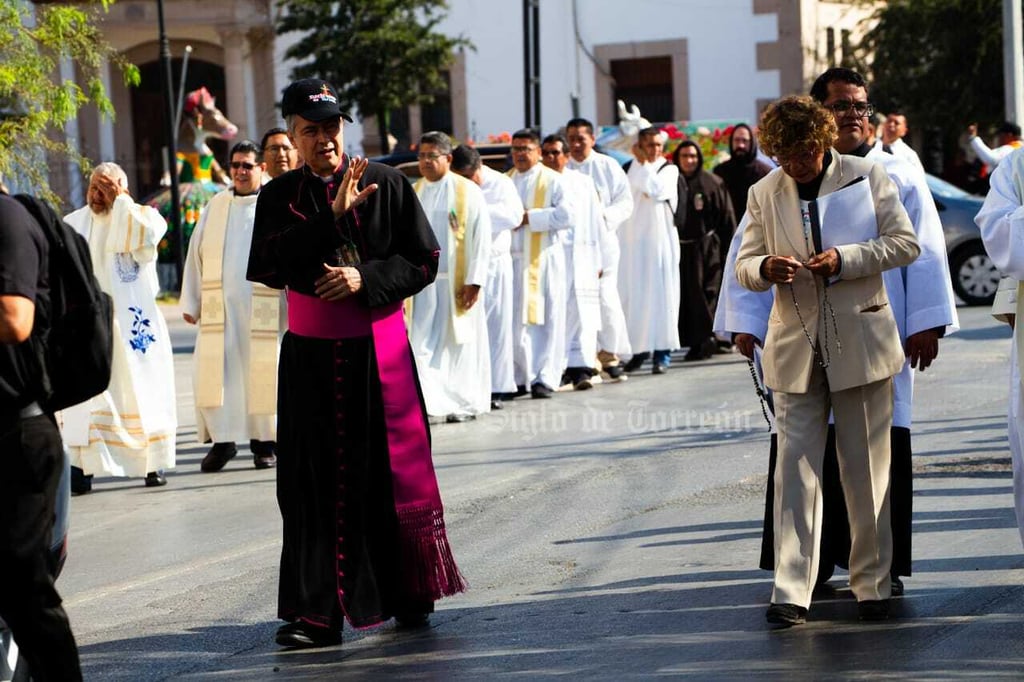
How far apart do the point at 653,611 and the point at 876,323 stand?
52.2 inches

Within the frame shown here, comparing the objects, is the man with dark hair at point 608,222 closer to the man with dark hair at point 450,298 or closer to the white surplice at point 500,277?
the white surplice at point 500,277

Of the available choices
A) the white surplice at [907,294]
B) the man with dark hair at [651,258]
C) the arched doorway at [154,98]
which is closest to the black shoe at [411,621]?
the white surplice at [907,294]

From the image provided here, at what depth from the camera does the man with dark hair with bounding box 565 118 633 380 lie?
15750 mm

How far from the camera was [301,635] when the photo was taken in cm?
661

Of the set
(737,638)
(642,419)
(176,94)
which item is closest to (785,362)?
(737,638)

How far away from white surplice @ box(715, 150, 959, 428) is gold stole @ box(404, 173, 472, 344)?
21.2 ft

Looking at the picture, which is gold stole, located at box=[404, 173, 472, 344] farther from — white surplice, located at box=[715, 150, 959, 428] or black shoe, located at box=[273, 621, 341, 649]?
black shoe, located at box=[273, 621, 341, 649]

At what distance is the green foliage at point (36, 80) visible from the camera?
14.1 m

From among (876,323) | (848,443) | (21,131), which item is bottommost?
(848,443)

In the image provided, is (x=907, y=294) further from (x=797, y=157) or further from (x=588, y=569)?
(x=588, y=569)

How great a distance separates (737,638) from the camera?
21.1ft

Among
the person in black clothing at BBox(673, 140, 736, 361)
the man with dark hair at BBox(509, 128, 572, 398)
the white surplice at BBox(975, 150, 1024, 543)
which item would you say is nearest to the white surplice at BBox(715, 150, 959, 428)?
the white surplice at BBox(975, 150, 1024, 543)

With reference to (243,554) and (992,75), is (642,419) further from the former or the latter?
(992,75)

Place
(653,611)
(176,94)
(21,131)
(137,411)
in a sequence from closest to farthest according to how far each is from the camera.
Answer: (653,611) < (137,411) < (21,131) < (176,94)
